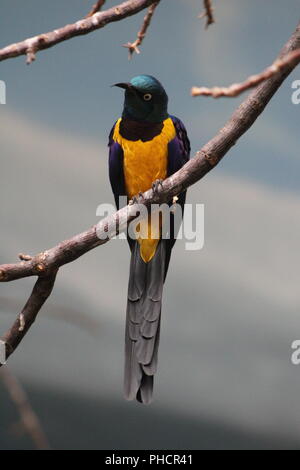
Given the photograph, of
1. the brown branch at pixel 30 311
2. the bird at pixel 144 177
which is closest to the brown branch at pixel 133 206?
the brown branch at pixel 30 311

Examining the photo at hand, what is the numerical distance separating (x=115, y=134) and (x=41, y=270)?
56 centimetres

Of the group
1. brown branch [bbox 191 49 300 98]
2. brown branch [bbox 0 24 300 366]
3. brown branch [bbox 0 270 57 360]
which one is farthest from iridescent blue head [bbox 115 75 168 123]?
brown branch [bbox 191 49 300 98]

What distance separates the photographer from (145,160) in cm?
175

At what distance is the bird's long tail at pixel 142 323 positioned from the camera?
1544mm

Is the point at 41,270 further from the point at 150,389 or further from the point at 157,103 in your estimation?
the point at 157,103

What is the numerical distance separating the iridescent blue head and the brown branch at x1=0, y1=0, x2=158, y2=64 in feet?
1.43

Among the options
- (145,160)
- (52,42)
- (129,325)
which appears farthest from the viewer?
(145,160)

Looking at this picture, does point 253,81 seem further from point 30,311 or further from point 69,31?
point 30,311

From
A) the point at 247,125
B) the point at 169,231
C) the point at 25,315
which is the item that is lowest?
the point at 25,315

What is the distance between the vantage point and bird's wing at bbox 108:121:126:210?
1.80 m

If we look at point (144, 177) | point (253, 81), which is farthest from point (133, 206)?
point (253, 81)

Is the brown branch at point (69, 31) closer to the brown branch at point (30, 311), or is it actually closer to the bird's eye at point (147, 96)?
the bird's eye at point (147, 96)
